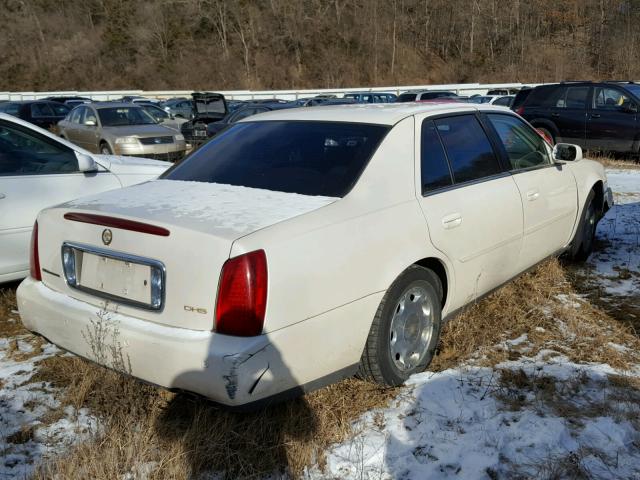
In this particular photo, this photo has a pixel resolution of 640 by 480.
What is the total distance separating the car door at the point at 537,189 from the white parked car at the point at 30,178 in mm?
3315

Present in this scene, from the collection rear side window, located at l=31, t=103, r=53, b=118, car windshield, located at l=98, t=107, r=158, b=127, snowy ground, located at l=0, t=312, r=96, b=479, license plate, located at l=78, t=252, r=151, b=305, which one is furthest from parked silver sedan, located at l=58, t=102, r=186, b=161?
license plate, located at l=78, t=252, r=151, b=305

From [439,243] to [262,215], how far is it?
1.11 metres

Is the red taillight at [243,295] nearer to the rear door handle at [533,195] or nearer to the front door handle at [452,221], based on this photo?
the front door handle at [452,221]

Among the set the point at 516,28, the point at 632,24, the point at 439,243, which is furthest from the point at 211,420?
the point at 516,28

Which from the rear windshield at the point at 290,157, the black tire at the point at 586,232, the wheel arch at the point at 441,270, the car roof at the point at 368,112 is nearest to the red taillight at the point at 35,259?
the rear windshield at the point at 290,157

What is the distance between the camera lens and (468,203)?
3.62 metres

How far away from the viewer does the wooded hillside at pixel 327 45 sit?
51094 mm

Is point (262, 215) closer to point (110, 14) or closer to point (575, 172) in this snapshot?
point (575, 172)

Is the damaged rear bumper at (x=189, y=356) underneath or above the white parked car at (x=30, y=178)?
underneath

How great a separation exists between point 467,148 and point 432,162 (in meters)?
0.50

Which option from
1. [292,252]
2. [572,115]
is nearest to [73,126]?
[572,115]

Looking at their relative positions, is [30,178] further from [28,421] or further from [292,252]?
[292,252]

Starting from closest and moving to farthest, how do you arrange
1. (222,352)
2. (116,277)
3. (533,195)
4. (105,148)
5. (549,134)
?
(222,352)
(116,277)
(533,195)
(549,134)
(105,148)

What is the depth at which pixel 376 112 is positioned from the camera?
365cm
